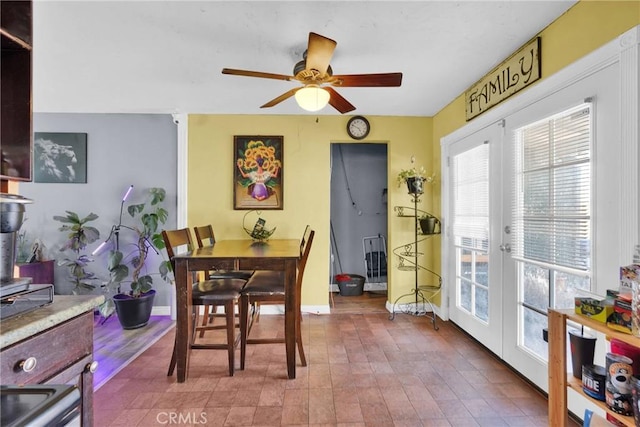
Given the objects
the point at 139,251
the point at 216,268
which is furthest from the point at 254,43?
the point at 139,251

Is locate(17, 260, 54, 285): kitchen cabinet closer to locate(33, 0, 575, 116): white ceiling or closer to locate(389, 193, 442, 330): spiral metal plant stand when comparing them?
locate(33, 0, 575, 116): white ceiling

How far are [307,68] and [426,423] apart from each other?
220cm

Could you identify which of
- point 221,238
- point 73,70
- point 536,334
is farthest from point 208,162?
point 536,334

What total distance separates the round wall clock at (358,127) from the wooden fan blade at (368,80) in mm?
1563

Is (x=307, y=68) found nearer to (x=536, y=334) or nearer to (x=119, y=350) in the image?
(x=536, y=334)

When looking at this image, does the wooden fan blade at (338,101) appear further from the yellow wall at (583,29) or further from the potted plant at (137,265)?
the potted plant at (137,265)

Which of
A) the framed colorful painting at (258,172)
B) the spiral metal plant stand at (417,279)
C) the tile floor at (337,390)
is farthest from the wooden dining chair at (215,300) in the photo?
the spiral metal plant stand at (417,279)

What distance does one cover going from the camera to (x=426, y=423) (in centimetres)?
172

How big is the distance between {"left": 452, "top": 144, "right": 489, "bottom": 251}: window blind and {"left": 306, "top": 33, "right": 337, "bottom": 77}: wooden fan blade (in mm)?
1615

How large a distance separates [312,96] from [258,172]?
66.1 inches

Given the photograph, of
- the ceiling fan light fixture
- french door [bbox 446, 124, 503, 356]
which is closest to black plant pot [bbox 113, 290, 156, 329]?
the ceiling fan light fixture

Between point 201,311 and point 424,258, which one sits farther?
point 424,258

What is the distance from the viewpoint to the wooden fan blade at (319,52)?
161 cm

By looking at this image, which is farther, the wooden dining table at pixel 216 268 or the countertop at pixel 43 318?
the wooden dining table at pixel 216 268
